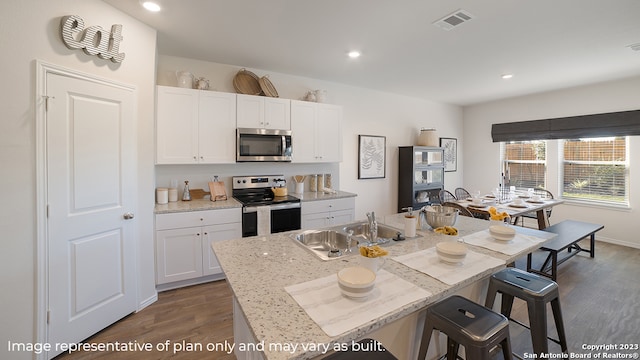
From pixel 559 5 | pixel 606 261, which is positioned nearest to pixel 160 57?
pixel 559 5

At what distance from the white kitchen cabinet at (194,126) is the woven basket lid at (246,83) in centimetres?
27

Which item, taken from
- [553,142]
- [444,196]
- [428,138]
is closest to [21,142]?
[428,138]

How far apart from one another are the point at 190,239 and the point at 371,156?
3270 mm

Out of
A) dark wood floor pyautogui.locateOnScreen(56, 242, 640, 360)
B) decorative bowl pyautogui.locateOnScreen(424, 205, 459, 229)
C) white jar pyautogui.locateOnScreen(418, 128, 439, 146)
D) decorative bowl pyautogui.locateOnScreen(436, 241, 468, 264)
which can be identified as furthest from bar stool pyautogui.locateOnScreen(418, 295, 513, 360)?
white jar pyautogui.locateOnScreen(418, 128, 439, 146)

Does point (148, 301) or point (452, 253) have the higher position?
point (452, 253)

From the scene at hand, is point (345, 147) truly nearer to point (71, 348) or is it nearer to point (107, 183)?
point (107, 183)

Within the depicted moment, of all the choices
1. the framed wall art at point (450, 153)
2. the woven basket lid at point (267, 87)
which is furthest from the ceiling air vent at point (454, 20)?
the framed wall art at point (450, 153)

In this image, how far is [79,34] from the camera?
6.45 ft

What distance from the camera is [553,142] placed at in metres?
5.00

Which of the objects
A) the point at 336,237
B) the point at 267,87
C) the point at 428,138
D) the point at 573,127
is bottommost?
the point at 336,237

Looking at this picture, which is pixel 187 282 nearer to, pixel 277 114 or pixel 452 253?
pixel 277 114

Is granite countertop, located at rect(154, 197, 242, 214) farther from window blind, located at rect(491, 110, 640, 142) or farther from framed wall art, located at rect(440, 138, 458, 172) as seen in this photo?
window blind, located at rect(491, 110, 640, 142)

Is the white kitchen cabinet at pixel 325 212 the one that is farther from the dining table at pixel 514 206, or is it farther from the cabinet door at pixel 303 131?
the dining table at pixel 514 206

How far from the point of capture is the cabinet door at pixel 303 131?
3.68 metres
